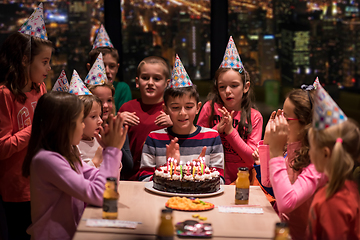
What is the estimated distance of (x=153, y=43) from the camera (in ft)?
16.9

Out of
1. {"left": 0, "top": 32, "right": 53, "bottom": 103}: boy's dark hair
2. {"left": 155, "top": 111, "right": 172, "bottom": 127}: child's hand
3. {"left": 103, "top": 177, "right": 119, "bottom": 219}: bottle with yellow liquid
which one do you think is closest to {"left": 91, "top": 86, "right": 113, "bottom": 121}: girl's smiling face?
{"left": 155, "top": 111, "right": 172, "bottom": 127}: child's hand

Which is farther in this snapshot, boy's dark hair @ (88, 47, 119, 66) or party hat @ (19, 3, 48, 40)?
boy's dark hair @ (88, 47, 119, 66)

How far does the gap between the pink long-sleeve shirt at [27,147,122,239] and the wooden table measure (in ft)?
0.37

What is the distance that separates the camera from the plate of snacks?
1.87 m

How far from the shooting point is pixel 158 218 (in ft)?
5.85

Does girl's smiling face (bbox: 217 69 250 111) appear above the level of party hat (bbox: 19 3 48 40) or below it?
below

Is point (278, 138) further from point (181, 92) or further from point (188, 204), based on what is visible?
point (181, 92)

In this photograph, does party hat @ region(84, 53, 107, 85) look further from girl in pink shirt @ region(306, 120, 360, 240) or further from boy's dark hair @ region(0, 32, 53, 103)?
girl in pink shirt @ region(306, 120, 360, 240)

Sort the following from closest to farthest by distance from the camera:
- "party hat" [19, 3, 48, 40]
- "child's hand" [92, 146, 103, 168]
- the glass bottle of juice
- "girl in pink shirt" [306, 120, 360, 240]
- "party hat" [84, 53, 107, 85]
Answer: the glass bottle of juice
"girl in pink shirt" [306, 120, 360, 240]
"child's hand" [92, 146, 103, 168]
"party hat" [19, 3, 48, 40]
"party hat" [84, 53, 107, 85]

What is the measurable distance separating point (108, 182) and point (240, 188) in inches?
27.5

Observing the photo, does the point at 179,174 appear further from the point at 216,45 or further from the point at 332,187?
the point at 216,45

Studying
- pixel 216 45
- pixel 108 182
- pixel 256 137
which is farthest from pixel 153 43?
pixel 108 182

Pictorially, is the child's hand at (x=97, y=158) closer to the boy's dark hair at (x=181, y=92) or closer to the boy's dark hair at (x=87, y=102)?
the boy's dark hair at (x=87, y=102)

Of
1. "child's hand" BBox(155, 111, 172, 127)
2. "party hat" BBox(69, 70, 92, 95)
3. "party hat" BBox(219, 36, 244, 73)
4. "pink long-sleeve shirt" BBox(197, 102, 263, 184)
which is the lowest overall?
"pink long-sleeve shirt" BBox(197, 102, 263, 184)
